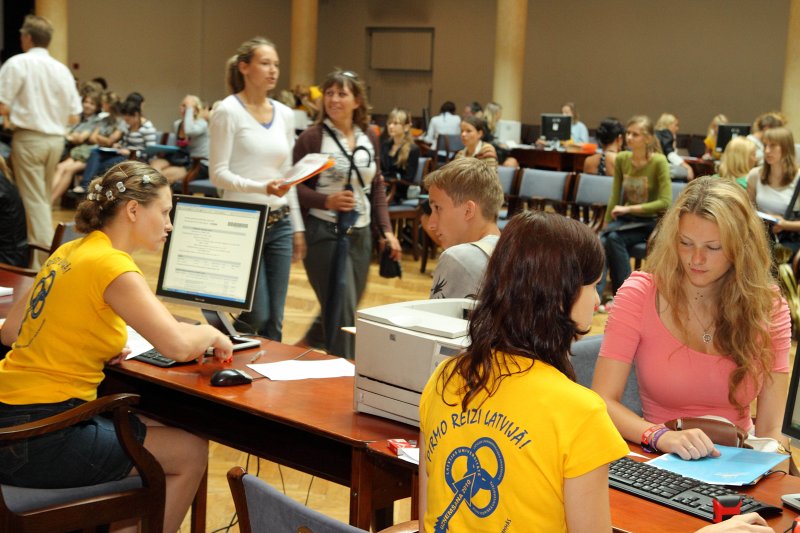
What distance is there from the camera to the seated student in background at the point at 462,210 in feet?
8.91

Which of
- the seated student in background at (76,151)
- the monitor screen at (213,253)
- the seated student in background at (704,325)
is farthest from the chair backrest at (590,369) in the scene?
the seated student in background at (76,151)

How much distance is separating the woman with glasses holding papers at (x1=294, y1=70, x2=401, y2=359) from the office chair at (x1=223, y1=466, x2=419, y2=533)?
2375 millimetres

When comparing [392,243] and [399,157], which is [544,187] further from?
[392,243]

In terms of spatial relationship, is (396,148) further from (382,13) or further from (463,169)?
(382,13)

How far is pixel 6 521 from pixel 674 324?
5.49ft

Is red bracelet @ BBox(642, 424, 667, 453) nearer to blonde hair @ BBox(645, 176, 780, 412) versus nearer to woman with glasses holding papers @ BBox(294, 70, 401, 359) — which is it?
blonde hair @ BBox(645, 176, 780, 412)

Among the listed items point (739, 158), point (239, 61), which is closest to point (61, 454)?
point (239, 61)

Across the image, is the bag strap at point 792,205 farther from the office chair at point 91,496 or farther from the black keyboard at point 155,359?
the office chair at point 91,496

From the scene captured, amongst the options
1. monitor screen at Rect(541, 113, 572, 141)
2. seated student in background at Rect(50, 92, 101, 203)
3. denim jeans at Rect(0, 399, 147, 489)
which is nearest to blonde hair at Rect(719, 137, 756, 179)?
denim jeans at Rect(0, 399, 147, 489)

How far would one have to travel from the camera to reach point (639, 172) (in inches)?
255

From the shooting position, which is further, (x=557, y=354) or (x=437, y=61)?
(x=437, y=61)

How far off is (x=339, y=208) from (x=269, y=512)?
2.53 metres

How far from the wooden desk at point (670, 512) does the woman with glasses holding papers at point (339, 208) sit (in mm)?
2190

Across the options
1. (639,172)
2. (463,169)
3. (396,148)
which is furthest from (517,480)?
(396,148)
